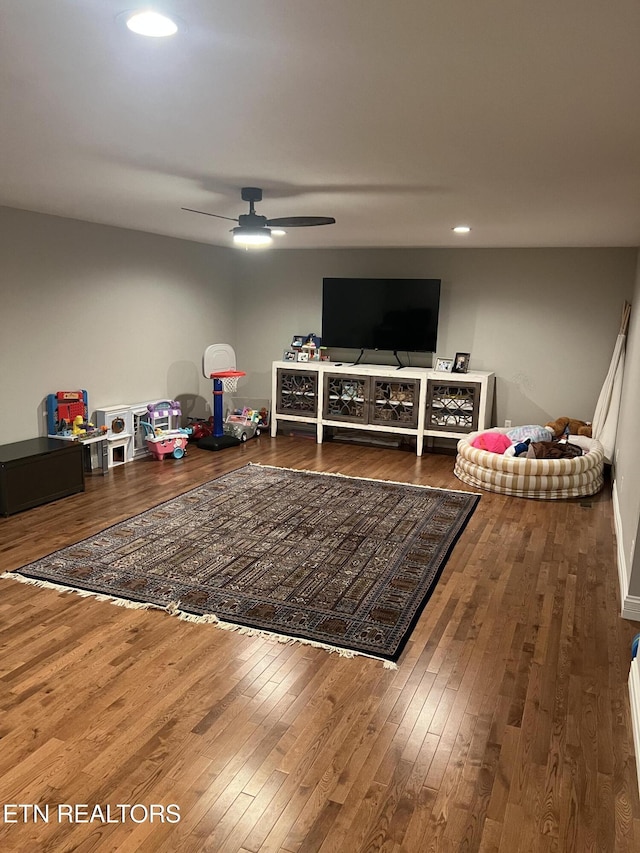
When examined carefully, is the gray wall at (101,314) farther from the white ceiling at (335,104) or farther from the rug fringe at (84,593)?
the rug fringe at (84,593)

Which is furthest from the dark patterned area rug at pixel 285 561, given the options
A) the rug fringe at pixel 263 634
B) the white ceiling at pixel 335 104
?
the white ceiling at pixel 335 104

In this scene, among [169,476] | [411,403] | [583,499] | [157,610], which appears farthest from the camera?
→ [411,403]

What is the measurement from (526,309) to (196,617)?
540 centimetres

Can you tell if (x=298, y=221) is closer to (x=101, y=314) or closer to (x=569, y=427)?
(x=101, y=314)

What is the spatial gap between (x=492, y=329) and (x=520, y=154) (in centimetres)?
457

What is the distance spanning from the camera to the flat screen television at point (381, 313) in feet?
23.9

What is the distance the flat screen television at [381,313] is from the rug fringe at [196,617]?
4901 millimetres

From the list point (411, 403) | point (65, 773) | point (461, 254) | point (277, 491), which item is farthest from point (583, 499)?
point (65, 773)

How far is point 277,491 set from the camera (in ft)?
18.0

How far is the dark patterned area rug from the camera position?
3.29m

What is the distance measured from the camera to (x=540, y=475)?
17.8 feet

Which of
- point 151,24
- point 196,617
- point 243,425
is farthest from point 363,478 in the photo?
point 151,24

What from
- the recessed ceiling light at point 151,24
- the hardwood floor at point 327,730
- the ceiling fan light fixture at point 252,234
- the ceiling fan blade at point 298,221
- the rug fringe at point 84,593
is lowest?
the hardwood floor at point 327,730

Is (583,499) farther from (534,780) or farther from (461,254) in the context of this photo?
(534,780)
